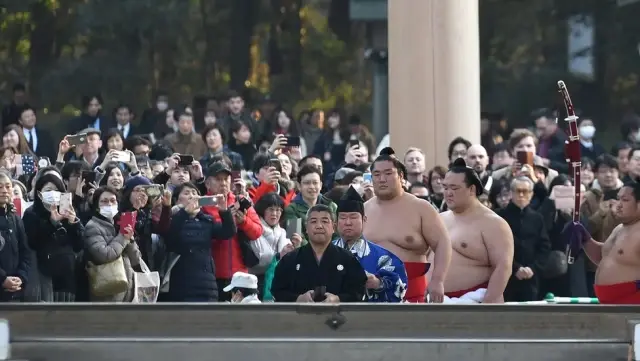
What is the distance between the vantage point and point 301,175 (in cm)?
1475

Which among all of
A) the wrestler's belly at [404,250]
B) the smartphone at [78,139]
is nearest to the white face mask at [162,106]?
the smartphone at [78,139]

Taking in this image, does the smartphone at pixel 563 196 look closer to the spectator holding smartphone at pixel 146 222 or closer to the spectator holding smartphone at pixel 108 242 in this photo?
the spectator holding smartphone at pixel 146 222

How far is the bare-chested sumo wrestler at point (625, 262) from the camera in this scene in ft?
37.3

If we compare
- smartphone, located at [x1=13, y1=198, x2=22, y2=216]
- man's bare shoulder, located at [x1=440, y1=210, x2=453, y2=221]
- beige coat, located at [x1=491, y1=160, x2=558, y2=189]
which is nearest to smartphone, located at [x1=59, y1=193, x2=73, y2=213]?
smartphone, located at [x1=13, y1=198, x2=22, y2=216]

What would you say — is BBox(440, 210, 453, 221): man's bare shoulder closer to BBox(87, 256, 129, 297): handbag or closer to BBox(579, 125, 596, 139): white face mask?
BBox(87, 256, 129, 297): handbag

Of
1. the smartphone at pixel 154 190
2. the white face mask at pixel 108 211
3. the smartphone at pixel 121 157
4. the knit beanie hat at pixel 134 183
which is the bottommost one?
the white face mask at pixel 108 211

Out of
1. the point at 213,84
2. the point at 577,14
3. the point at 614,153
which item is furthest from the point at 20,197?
the point at 213,84

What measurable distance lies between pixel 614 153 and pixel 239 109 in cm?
523

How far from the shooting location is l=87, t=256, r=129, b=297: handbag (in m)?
12.8

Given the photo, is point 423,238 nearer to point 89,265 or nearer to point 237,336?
point 89,265

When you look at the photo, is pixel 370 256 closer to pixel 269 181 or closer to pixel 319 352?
pixel 319 352

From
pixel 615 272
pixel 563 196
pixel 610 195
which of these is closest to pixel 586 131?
pixel 610 195

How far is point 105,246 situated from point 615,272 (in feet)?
12.2

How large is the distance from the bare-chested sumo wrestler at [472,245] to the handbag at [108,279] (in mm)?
2402
